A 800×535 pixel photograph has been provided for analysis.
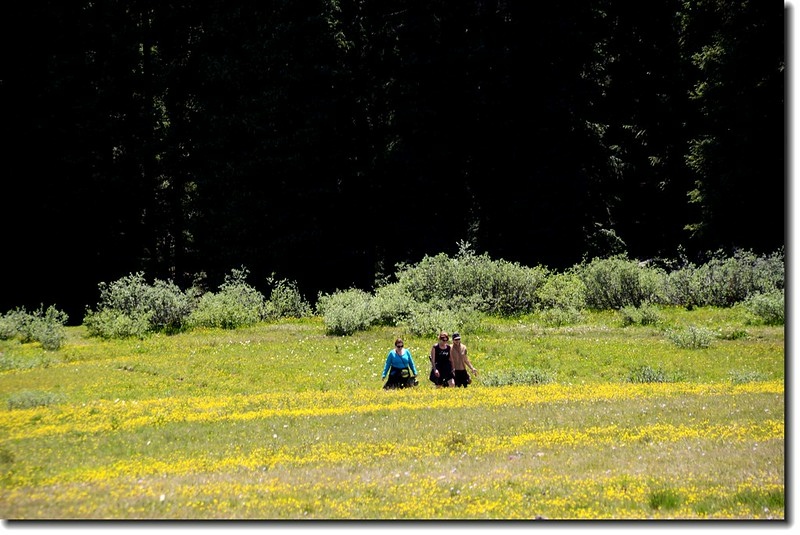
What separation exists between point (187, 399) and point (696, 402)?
11920 millimetres

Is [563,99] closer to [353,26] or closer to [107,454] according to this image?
[353,26]

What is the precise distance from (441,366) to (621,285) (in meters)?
20.4

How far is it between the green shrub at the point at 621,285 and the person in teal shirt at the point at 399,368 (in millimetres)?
19646

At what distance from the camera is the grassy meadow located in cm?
1052

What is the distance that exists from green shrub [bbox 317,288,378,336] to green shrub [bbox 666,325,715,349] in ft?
43.7

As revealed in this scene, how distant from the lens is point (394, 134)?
5644 cm

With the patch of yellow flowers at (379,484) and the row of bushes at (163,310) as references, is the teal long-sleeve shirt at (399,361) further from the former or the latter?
the row of bushes at (163,310)

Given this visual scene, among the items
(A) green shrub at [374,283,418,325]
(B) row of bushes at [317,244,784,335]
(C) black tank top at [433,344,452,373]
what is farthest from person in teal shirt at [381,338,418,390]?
(A) green shrub at [374,283,418,325]

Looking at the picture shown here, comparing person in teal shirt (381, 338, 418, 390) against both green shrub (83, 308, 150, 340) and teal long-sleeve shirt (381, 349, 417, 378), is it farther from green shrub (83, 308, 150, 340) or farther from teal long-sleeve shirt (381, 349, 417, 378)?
green shrub (83, 308, 150, 340)

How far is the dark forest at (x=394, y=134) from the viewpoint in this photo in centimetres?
5253

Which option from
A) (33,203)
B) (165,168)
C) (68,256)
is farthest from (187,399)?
(165,168)

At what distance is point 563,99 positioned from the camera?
2200 inches

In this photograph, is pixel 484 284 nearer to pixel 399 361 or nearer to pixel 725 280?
pixel 725 280

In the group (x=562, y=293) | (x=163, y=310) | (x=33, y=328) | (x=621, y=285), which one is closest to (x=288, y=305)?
(x=163, y=310)
